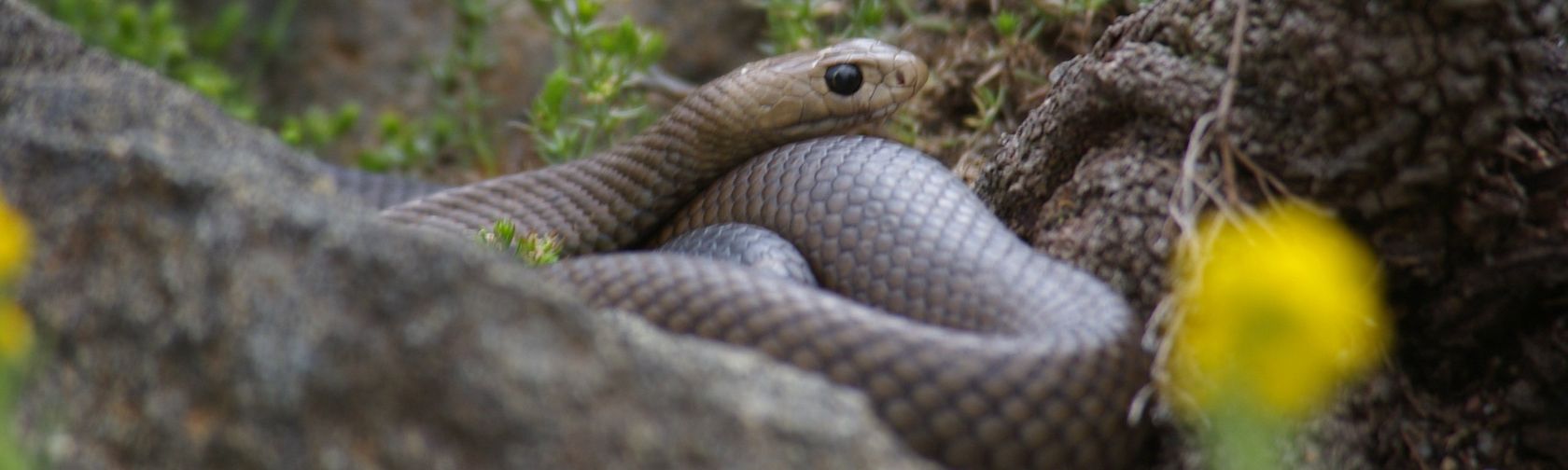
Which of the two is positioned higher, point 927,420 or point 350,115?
point 927,420

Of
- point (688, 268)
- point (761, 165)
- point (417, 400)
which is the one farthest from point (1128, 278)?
point (417, 400)

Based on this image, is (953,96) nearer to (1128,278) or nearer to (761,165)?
(761,165)

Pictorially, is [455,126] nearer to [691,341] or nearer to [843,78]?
[843,78]

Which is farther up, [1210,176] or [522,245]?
[1210,176]

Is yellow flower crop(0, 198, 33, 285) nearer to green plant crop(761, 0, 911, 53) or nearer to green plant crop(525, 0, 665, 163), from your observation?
green plant crop(525, 0, 665, 163)

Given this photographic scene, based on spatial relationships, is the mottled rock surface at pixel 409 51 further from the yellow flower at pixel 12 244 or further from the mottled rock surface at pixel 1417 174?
the yellow flower at pixel 12 244

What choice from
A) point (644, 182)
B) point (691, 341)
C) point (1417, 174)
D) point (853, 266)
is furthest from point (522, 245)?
Result: point (1417, 174)
